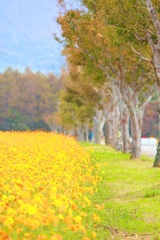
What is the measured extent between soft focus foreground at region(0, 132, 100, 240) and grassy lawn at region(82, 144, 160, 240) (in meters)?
0.37

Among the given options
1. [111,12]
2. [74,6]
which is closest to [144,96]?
[74,6]

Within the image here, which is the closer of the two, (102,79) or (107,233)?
(107,233)

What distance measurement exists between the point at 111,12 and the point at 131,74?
959 centimetres

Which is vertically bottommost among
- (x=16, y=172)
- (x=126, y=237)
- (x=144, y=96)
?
(x=126, y=237)

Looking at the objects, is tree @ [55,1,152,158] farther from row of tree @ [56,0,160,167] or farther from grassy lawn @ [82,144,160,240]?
grassy lawn @ [82,144,160,240]

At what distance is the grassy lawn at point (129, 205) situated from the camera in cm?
966

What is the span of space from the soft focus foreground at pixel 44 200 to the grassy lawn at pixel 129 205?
0.37m

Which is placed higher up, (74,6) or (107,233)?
(74,6)

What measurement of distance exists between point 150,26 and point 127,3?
3.90ft

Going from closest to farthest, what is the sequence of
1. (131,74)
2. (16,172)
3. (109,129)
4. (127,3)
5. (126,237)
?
1. (126,237)
2. (16,172)
3. (127,3)
4. (131,74)
5. (109,129)

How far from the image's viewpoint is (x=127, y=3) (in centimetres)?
1900

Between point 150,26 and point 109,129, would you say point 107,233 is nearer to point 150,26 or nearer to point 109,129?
point 150,26

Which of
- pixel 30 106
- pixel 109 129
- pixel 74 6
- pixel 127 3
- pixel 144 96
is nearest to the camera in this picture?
pixel 127 3

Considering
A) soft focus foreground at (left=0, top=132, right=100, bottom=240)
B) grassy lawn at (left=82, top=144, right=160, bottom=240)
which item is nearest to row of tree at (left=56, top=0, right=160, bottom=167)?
grassy lawn at (left=82, top=144, right=160, bottom=240)
